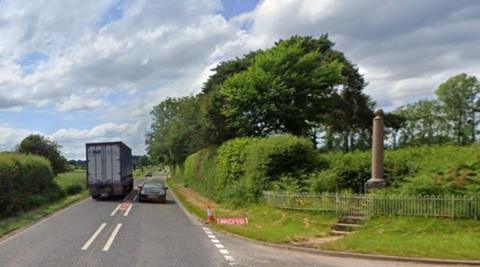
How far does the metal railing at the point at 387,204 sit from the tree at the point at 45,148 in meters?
45.2

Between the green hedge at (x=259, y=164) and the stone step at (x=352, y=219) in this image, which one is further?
the green hedge at (x=259, y=164)

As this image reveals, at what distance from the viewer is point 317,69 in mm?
41531

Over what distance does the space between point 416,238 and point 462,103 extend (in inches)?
2530

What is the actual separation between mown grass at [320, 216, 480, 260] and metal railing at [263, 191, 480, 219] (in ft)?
1.05

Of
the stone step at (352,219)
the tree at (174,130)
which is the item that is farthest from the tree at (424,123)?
the stone step at (352,219)

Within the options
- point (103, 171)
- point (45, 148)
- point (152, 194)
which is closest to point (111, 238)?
point (152, 194)

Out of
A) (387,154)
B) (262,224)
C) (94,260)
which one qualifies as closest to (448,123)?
(387,154)

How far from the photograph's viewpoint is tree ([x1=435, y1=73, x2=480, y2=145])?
237 feet

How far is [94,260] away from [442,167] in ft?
44.6

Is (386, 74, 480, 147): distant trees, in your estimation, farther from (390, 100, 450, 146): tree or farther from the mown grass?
the mown grass

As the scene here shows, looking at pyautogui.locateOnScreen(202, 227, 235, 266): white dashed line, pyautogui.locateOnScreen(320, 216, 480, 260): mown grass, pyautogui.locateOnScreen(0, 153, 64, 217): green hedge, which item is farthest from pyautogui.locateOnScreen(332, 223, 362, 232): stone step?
pyautogui.locateOnScreen(0, 153, 64, 217): green hedge

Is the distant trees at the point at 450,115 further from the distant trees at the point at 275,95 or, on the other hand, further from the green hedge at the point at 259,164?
the green hedge at the point at 259,164

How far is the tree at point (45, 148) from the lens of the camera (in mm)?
58688

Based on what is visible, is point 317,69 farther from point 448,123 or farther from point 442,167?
point 448,123
